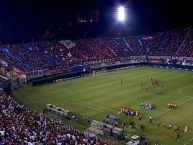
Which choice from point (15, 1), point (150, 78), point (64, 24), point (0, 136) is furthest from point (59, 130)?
point (64, 24)

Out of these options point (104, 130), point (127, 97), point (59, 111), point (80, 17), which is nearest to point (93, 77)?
point (127, 97)

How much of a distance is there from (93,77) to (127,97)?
1872 cm

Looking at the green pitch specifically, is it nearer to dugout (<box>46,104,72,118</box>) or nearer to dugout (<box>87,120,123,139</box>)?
dugout (<box>87,120,123,139</box>)

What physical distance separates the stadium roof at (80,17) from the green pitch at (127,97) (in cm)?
2957

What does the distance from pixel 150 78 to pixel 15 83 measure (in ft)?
88.5

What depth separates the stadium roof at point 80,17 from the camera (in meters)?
84.3

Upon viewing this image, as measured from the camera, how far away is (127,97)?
1971 inches

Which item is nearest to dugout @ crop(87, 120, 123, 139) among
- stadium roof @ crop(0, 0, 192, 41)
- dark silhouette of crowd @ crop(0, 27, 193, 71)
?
dark silhouette of crowd @ crop(0, 27, 193, 71)

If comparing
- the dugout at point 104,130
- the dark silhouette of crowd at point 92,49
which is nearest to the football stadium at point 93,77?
the dugout at point 104,130

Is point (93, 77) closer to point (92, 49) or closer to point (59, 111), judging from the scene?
point (92, 49)

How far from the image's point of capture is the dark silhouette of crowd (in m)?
70.8

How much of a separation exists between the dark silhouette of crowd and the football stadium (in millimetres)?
248

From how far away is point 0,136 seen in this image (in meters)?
23.1

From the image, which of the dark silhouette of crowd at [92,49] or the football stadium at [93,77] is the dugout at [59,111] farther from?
the dark silhouette of crowd at [92,49]
